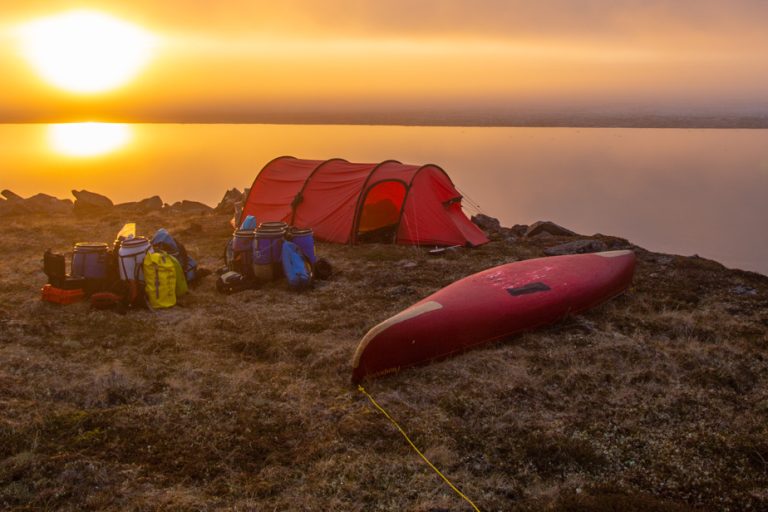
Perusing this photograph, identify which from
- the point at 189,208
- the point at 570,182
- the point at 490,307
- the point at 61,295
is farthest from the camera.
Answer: the point at 570,182

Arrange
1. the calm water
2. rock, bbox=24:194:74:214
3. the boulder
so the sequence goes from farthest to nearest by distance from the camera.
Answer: the calm water < rock, bbox=24:194:74:214 < the boulder

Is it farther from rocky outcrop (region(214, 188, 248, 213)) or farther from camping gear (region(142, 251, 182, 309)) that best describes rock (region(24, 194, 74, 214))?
camping gear (region(142, 251, 182, 309))

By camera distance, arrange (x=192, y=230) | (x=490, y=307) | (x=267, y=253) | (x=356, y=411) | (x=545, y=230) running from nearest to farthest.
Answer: (x=356, y=411) < (x=490, y=307) < (x=267, y=253) < (x=192, y=230) < (x=545, y=230)

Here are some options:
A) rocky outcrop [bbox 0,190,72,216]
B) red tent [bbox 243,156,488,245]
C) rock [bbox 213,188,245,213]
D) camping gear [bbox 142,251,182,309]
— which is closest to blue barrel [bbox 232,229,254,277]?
camping gear [bbox 142,251,182,309]

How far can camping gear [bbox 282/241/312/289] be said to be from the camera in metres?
10.4

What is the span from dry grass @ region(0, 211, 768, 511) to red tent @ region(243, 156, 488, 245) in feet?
13.5

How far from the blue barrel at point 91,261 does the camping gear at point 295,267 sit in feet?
9.62

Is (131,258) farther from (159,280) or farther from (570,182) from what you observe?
(570,182)

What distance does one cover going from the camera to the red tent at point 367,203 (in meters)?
13.8

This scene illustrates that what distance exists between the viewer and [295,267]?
10461 mm

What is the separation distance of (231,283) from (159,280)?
1272mm

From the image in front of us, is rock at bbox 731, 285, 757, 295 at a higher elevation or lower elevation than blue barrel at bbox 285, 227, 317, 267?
lower

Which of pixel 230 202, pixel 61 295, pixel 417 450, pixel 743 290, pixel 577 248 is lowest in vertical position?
pixel 417 450

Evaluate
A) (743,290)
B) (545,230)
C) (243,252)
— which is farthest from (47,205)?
(743,290)
